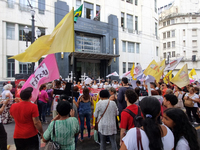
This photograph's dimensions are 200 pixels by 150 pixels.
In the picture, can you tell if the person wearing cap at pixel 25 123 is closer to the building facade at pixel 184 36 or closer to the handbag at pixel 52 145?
the handbag at pixel 52 145

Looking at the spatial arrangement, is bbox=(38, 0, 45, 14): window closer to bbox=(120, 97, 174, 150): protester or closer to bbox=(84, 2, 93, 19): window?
bbox=(84, 2, 93, 19): window

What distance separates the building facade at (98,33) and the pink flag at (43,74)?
1306cm

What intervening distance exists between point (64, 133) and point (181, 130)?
1.68 meters

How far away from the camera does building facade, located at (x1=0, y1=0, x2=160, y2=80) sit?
1541cm

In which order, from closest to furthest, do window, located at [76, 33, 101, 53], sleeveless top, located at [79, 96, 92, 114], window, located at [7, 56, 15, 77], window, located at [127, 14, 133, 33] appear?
sleeveless top, located at [79, 96, 92, 114], window, located at [7, 56, 15, 77], window, located at [76, 33, 101, 53], window, located at [127, 14, 133, 33]

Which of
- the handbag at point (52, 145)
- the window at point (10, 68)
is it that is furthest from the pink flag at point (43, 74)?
the window at point (10, 68)

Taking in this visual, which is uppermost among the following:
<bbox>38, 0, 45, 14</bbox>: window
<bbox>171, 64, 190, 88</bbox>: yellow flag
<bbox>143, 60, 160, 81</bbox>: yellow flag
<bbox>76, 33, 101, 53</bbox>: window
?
<bbox>38, 0, 45, 14</bbox>: window

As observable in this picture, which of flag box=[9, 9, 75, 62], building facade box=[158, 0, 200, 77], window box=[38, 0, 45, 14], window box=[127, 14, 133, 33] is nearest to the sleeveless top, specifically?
flag box=[9, 9, 75, 62]

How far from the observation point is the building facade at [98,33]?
50.6 ft

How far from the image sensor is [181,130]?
1747mm

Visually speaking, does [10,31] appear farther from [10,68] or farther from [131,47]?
[131,47]

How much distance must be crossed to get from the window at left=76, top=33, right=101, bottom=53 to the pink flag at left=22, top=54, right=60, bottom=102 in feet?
50.0

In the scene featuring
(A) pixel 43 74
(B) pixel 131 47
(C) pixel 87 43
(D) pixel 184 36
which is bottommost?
(A) pixel 43 74

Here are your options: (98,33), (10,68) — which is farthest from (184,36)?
(10,68)
